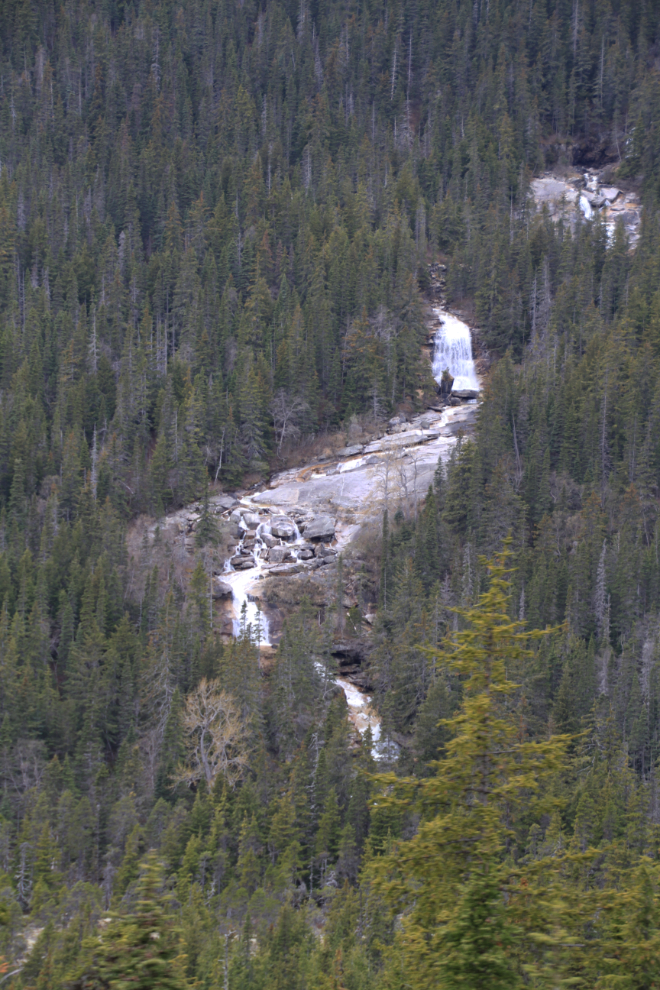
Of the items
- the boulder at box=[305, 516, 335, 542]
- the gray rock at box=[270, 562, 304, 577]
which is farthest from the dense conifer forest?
the gray rock at box=[270, 562, 304, 577]

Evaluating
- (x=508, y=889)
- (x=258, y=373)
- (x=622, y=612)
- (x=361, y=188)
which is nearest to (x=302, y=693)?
(x=622, y=612)

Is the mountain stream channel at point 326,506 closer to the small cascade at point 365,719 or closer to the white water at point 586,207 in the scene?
the small cascade at point 365,719

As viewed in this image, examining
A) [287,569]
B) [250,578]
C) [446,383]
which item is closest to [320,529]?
[287,569]

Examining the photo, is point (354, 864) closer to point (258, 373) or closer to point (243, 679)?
point (243, 679)

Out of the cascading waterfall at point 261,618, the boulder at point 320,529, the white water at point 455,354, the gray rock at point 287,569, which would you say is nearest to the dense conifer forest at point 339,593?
the cascading waterfall at point 261,618

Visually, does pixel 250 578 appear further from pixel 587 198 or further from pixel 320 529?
pixel 587 198

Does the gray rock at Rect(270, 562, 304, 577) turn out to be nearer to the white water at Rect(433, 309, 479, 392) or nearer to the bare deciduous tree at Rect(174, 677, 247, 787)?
the bare deciduous tree at Rect(174, 677, 247, 787)
